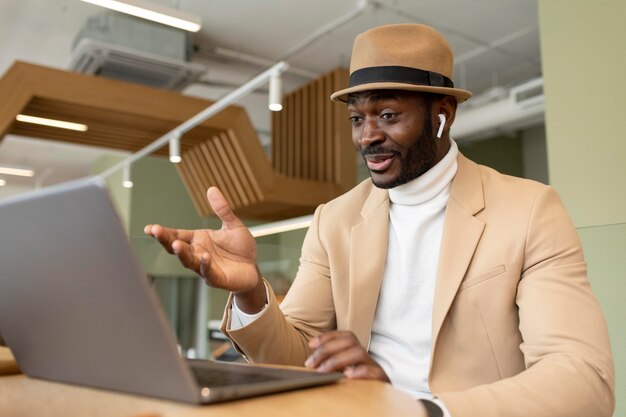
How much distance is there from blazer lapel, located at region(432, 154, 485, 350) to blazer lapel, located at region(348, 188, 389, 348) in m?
0.16

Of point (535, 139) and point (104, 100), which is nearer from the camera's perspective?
point (104, 100)

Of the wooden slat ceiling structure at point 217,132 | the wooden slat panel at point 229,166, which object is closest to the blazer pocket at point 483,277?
the wooden slat ceiling structure at point 217,132

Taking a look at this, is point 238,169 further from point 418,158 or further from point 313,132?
point 418,158

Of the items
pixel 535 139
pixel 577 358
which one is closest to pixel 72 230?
pixel 577 358

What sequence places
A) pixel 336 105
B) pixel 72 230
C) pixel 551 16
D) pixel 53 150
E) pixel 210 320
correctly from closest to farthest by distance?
1. pixel 72 230
2. pixel 551 16
3. pixel 210 320
4. pixel 336 105
5. pixel 53 150

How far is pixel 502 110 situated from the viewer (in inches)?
243

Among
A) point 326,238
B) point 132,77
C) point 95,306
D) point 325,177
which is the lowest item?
point 95,306

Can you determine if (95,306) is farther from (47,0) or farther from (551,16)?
(47,0)

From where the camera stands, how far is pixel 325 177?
6578mm

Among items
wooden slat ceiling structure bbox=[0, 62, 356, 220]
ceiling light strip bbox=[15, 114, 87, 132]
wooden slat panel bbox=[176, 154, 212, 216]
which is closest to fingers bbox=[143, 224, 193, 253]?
wooden slat ceiling structure bbox=[0, 62, 356, 220]

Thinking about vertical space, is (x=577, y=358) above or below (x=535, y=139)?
below

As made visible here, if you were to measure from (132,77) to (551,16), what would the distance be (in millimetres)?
A: 3841

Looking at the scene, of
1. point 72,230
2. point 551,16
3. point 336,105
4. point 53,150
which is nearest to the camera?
point 72,230

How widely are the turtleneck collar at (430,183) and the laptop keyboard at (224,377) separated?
0.78 metres
